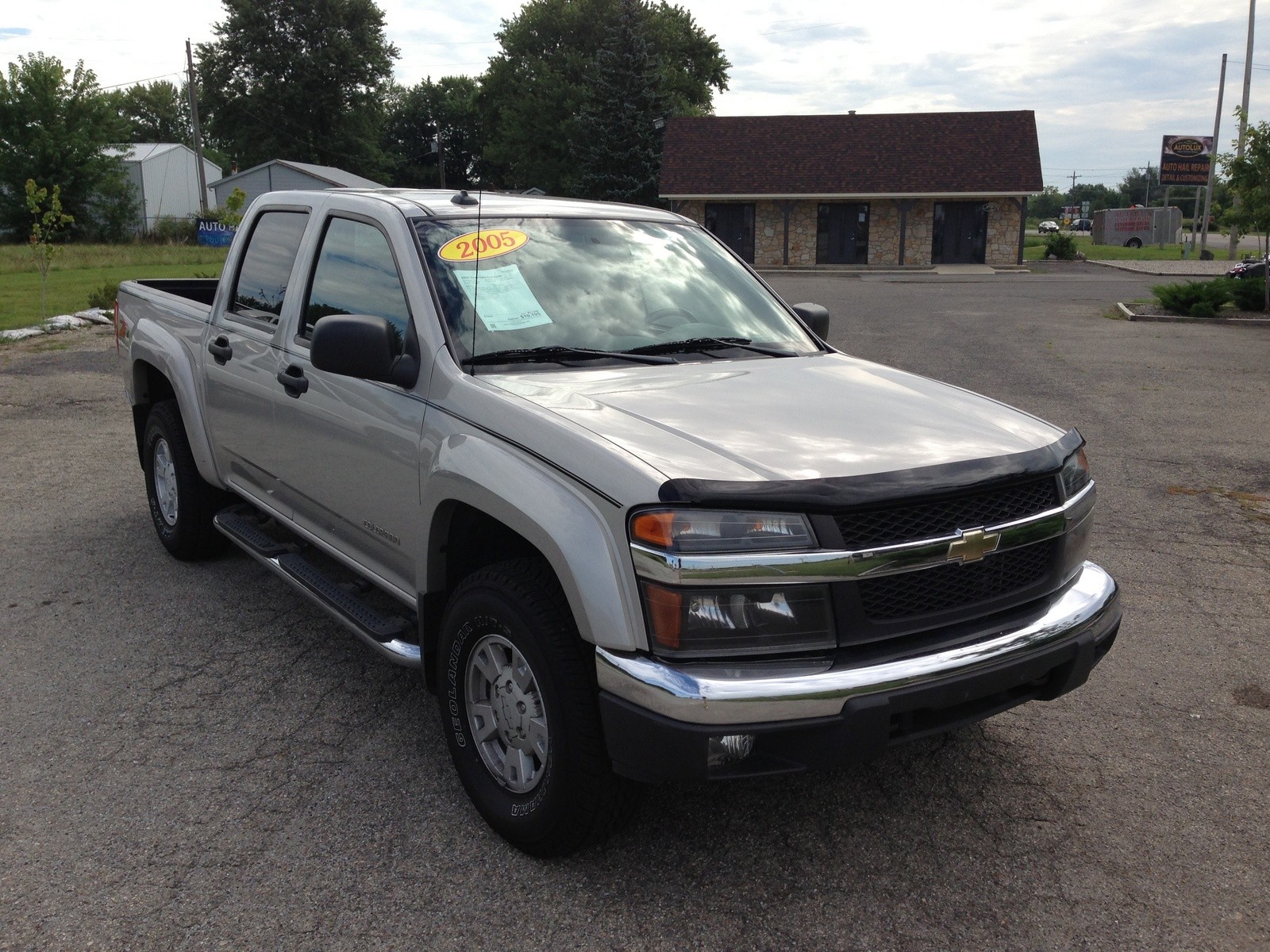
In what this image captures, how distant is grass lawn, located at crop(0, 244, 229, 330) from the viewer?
819 inches

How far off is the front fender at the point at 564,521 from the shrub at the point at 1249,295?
69.2 feet

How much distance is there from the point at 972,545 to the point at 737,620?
70 cm

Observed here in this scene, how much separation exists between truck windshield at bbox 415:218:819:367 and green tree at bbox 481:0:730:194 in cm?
5469

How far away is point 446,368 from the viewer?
3.46 m

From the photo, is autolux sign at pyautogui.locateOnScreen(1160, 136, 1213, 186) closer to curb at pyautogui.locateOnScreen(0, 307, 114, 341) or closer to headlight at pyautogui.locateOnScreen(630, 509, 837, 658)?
curb at pyautogui.locateOnScreen(0, 307, 114, 341)

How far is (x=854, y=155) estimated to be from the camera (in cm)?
4503

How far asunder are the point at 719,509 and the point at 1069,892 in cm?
151

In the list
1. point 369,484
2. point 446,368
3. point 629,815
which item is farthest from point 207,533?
point 629,815

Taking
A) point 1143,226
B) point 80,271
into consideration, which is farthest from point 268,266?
point 1143,226

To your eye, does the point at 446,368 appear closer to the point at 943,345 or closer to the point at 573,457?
the point at 573,457

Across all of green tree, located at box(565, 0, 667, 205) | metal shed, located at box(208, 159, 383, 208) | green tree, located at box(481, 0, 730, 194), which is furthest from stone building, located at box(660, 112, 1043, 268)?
metal shed, located at box(208, 159, 383, 208)

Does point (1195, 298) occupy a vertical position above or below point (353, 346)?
below

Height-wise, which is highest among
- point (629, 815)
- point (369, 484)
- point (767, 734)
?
point (369, 484)

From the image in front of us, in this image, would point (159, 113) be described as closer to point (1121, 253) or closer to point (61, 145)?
point (61, 145)
